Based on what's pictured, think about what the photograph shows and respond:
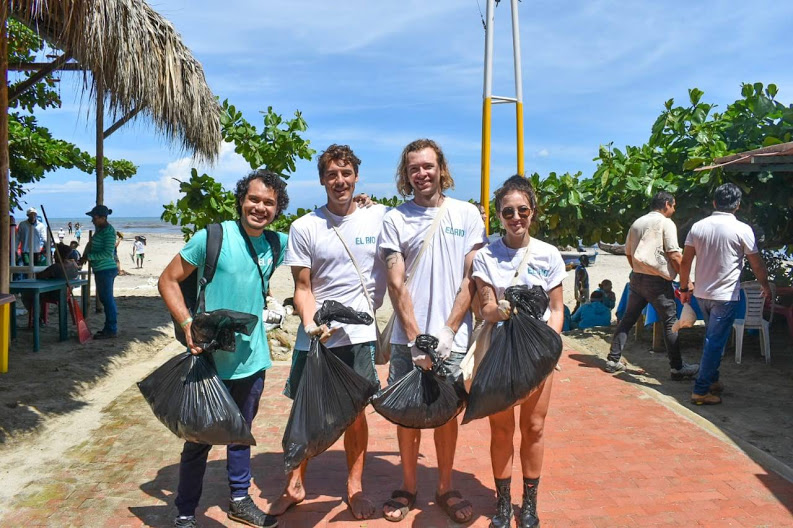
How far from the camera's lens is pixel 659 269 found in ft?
20.1

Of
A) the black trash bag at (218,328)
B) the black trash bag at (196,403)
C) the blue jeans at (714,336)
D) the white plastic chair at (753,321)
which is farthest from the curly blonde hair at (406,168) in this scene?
the white plastic chair at (753,321)

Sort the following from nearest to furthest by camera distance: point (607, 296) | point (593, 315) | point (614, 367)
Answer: point (614, 367) → point (593, 315) → point (607, 296)

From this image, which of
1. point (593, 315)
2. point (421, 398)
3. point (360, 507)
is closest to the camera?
point (421, 398)

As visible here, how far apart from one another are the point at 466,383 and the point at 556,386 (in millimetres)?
3103

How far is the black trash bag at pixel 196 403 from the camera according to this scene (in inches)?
111

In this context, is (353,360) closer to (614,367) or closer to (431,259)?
(431,259)

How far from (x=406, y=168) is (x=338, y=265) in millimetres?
606

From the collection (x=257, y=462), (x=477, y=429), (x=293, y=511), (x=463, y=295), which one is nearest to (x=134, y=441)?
(x=257, y=462)

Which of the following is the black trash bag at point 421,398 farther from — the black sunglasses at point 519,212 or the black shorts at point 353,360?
the black sunglasses at point 519,212

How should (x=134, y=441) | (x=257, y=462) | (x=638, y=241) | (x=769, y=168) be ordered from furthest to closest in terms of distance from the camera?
(x=638, y=241), (x=769, y=168), (x=134, y=441), (x=257, y=462)

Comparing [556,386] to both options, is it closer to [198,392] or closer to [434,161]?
[434,161]

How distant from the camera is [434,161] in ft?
10.5

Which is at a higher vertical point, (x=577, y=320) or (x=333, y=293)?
(x=333, y=293)

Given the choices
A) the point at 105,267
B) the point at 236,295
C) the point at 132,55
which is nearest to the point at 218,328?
the point at 236,295
